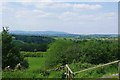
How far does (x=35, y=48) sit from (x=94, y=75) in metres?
19.4

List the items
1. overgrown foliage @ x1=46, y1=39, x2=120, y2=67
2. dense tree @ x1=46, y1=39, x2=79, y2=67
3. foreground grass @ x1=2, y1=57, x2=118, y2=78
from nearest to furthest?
1. foreground grass @ x1=2, y1=57, x2=118, y2=78
2. overgrown foliage @ x1=46, y1=39, x2=120, y2=67
3. dense tree @ x1=46, y1=39, x2=79, y2=67

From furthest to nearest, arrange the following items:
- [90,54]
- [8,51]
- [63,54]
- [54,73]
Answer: [63,54]
[8,51]
[90,54]
[54,73]

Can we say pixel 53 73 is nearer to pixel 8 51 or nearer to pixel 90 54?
pixel 90 54

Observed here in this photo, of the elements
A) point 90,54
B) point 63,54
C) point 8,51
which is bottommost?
point 63,54

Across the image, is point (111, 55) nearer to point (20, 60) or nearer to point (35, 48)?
point (20, 60)

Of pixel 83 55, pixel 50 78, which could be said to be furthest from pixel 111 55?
pixel 50 78

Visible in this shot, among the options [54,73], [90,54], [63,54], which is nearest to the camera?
[54,73]

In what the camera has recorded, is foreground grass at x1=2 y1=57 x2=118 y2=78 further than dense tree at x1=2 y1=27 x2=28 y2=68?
No

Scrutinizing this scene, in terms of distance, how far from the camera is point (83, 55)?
15.1 metres

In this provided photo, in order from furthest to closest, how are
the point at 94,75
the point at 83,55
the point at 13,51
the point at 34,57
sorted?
the point at 34,57
the point at 13,51
the point at 83,55
the point at 94,75

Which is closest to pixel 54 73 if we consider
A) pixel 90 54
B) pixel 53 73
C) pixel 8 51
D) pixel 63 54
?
pixel 53 73

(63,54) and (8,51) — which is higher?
(8,51)

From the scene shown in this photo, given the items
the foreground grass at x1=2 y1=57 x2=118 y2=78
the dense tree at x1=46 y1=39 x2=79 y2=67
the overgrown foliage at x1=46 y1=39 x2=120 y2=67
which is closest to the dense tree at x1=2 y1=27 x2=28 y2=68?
the dense tree at x1=46 y1=39 x2=79 y2=67

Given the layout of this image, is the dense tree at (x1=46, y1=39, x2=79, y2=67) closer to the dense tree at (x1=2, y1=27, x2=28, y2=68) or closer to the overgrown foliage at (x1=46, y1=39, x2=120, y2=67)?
the overgrown foliage at (x1=46, y1=39, x2=120, y2=67)
